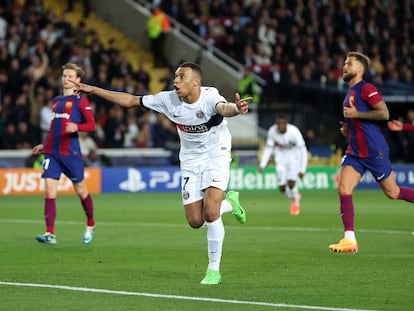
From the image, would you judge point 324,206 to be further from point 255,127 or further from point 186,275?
point 186,275

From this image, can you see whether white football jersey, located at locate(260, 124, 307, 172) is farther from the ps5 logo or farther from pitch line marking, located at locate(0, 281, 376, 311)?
pitch line marking, located at locate(0, 281, 376, 311)

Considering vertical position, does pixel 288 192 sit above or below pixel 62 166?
below

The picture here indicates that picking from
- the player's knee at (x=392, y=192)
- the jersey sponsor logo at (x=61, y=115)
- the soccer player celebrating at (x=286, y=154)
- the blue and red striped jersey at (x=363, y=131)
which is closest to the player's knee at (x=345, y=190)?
the blue and red striped jersey at (x=363, y=131)

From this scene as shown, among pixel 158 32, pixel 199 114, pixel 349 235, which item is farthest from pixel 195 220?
pixel 158 32

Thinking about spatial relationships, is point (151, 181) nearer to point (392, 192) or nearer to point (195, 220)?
point (392, 192)

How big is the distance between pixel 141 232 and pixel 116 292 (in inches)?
291

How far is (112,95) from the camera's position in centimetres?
1148

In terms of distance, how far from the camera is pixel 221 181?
1130cm

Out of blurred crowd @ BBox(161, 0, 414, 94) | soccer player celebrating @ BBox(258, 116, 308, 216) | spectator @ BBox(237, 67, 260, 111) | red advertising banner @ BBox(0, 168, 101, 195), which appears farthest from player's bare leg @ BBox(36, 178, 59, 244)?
blurred crowd @ BBox(161, 0, 414, 94)

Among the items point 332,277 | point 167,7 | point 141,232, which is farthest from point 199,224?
point 167,7

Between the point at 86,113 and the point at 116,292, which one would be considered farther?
the point at 86,113

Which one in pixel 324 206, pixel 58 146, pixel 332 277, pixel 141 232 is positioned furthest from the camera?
pixel 324 206

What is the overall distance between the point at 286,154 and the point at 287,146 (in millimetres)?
182

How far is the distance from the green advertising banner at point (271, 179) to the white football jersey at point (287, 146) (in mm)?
6443
